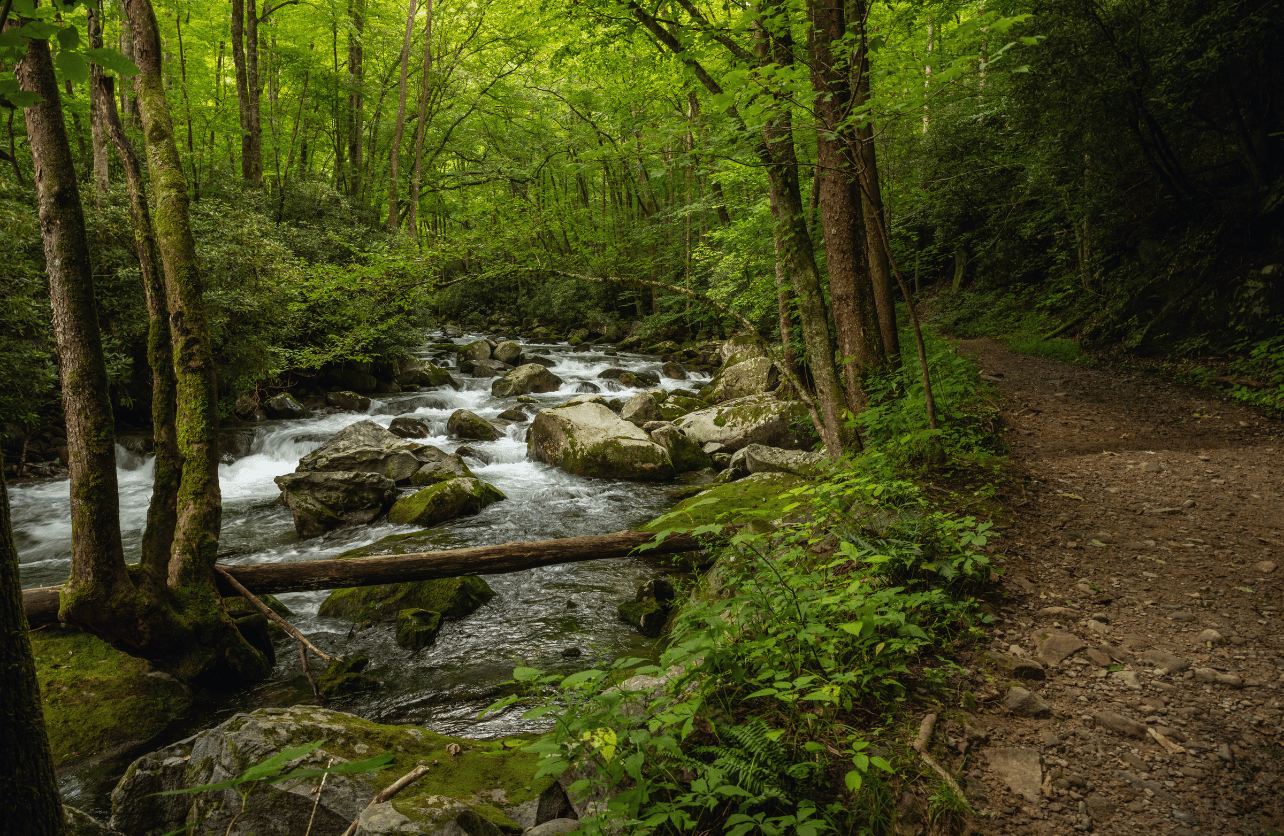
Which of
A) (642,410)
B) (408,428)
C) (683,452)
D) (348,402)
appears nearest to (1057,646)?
(683,452)

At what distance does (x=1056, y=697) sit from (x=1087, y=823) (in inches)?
27.6

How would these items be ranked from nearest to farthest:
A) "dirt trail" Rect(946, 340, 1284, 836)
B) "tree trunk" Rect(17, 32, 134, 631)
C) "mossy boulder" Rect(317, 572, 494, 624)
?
"dirt trail" Rect(946, 340, 1284, 836)
"tree trunk" Rect(17, 32, 134, 631)
"mossy boulder" Rect(317, 572, 494, 624)

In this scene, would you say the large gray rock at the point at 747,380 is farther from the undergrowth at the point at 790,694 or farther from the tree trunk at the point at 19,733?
the tree trunk at the point at 19,733

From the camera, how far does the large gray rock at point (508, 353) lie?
2070cm

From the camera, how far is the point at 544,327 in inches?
1131

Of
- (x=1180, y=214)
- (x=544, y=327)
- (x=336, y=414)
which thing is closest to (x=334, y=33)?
(x=544, y=327)

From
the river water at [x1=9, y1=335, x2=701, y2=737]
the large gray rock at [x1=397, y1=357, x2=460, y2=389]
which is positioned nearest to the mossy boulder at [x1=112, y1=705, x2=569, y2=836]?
the river water at [x1=9, y1=335, x2=701, y2=737]

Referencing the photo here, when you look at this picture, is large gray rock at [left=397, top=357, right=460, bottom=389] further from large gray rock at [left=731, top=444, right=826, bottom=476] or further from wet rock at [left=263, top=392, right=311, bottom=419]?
large gray rock at [left=731, top=444, right=826, bottom=476]

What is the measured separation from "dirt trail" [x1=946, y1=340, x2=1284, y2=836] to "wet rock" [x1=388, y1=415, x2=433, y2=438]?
11.4 m

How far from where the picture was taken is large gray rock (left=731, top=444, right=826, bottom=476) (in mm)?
8195

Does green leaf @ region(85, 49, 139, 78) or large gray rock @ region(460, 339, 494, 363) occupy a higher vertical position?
large gray rock @ region(460, 339, 494, 363)

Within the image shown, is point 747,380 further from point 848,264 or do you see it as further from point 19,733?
point 19,733

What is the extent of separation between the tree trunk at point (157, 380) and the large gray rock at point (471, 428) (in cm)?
805

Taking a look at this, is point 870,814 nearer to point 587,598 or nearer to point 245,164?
point 587,598
